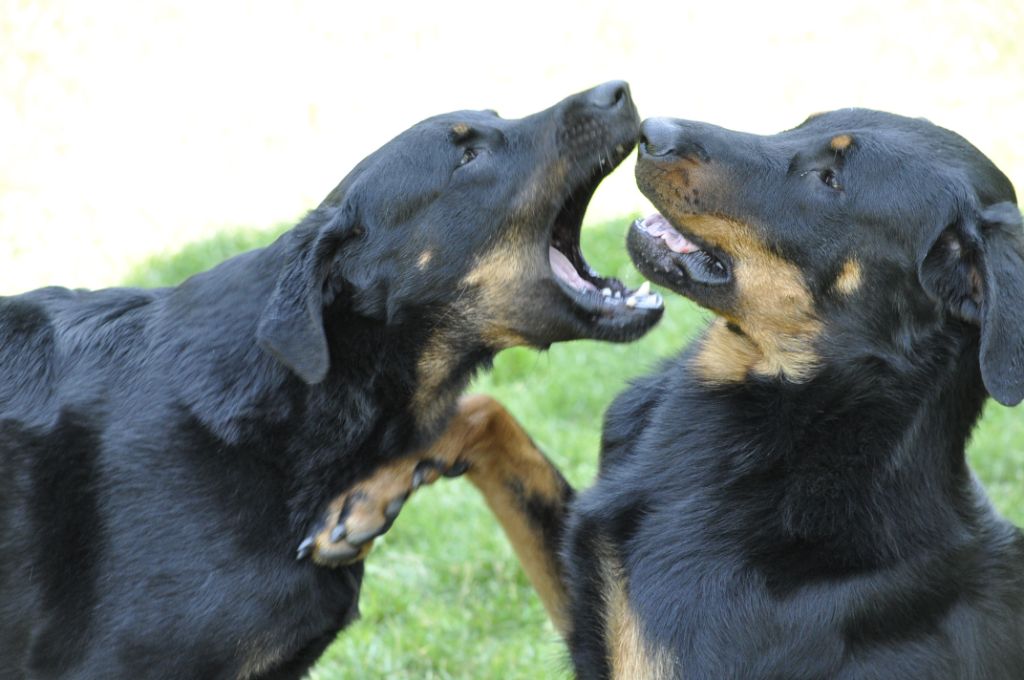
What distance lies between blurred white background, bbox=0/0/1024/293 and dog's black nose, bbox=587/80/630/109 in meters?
4.90

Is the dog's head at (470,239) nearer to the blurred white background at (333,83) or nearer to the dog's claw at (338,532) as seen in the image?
the dog's claw at (338,532)

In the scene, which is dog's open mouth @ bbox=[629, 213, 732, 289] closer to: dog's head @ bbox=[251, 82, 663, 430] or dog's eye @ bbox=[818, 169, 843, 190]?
dog's head @ bbox=[251, 82, 663, 430]

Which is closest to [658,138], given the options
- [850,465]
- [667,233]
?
[667,233]

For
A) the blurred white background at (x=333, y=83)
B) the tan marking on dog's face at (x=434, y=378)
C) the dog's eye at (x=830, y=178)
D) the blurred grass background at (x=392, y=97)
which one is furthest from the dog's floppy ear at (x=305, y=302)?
the blurred white background at (x=333, y=83)

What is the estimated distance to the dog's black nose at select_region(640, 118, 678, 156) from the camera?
13.9 ft

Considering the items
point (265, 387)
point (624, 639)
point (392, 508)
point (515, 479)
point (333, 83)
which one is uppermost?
point (265, 387)

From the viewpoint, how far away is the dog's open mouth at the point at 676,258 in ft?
14.0

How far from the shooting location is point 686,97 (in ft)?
40.3

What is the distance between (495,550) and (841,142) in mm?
2670

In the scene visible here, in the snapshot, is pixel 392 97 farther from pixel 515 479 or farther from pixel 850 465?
pixel 850 465

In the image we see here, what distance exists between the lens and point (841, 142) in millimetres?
4203

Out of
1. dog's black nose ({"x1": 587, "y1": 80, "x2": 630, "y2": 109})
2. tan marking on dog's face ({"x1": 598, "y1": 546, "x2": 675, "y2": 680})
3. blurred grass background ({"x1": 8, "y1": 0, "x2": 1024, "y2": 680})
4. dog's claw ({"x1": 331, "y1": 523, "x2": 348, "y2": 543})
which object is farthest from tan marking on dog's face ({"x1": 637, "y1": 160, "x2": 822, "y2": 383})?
blurred grass background ({"x1": 8, "y1": 0, "x2": 1024, "y2": 680})

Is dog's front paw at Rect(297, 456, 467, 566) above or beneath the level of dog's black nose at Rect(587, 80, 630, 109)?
beneath

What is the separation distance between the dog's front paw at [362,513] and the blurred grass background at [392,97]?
1771mm
